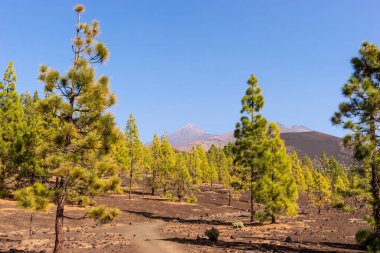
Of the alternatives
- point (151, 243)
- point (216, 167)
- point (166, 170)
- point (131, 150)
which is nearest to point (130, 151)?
point (131, 150)

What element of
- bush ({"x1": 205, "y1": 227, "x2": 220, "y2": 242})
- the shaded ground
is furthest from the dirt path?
bush ({"x1": 205, "y1": 227, "x2": 220, "y2": 242})

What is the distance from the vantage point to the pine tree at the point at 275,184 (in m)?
34.2

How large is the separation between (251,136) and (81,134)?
2378 centimetres

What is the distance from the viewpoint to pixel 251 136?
121 feet

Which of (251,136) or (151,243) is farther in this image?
(251,136)

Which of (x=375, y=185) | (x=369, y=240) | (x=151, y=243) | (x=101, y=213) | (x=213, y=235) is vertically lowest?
(x=151, y=243)

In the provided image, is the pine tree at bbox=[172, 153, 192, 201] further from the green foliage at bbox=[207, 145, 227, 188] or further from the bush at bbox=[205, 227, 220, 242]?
the bush at bbox=[205, 227, 220, 242]

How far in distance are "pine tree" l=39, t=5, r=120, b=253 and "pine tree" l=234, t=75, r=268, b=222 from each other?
22270 mm

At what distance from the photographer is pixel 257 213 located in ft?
114

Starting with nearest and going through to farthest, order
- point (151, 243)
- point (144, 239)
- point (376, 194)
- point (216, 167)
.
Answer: point (376, 194) → point (151, 243) → point (144, 239) → point (216, 167)

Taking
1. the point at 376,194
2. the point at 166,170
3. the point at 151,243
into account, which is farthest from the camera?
the point at 166,170

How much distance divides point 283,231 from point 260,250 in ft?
37.6

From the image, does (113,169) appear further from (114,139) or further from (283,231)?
(283,231)

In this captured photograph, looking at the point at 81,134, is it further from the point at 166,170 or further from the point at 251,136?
the point at 166,170
